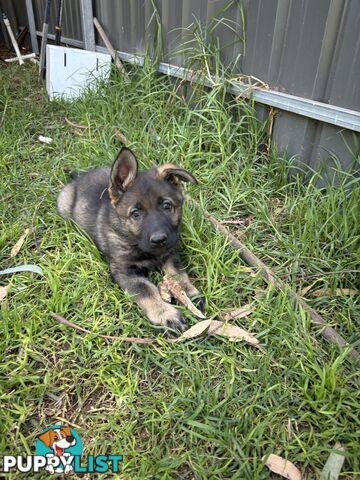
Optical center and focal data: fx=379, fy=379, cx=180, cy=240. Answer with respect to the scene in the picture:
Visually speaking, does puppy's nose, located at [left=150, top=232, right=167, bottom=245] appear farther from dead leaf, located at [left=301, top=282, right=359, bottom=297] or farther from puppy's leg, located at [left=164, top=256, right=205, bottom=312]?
dead leaf, located at [left=301, top=282, right=359, bottom=297]

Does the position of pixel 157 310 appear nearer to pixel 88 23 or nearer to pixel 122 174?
pixel 122 174

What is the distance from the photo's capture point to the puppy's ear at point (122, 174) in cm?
243

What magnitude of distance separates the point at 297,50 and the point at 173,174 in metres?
1.54

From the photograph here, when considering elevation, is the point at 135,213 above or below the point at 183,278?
above

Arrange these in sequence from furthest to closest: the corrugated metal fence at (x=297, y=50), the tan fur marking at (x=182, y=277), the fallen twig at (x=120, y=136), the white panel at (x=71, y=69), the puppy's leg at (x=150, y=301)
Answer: the white panel at (x=71, y=69)
the fallen twig at (x=120, y=136)
the corrugated metal fence at (x=297, y=50)
the tan fur marking at (x=182, y=277)
the puppy's leg at (x=150, y=301)

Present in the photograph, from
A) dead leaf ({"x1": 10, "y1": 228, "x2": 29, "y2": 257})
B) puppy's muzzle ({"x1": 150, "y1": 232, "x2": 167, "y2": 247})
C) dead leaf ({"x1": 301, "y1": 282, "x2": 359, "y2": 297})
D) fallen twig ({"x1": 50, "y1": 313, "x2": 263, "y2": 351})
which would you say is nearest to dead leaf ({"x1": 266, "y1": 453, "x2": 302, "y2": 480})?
fallen twig ({"x1": 50, "y1": 313, "x2": 263, "y2": 351})

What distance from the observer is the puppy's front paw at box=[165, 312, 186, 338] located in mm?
2230

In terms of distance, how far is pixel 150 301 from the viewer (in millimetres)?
2379

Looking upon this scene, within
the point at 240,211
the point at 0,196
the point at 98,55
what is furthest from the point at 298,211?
the point at 98,55

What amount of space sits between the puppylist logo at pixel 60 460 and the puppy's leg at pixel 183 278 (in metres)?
1.03

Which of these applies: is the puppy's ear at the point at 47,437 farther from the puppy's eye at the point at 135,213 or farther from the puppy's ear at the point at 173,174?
the puppy's ear at the point at 173,174

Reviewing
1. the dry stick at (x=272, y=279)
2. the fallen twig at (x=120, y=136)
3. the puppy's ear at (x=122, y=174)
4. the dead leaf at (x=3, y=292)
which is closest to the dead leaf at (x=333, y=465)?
the dry stick at (x=272, y=279)

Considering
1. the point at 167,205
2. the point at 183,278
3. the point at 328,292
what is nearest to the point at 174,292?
the point at 183,278

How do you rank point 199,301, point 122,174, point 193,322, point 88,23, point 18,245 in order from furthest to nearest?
point 88,23
point 18,245
point 122,174
point 199,301
point 193,322
